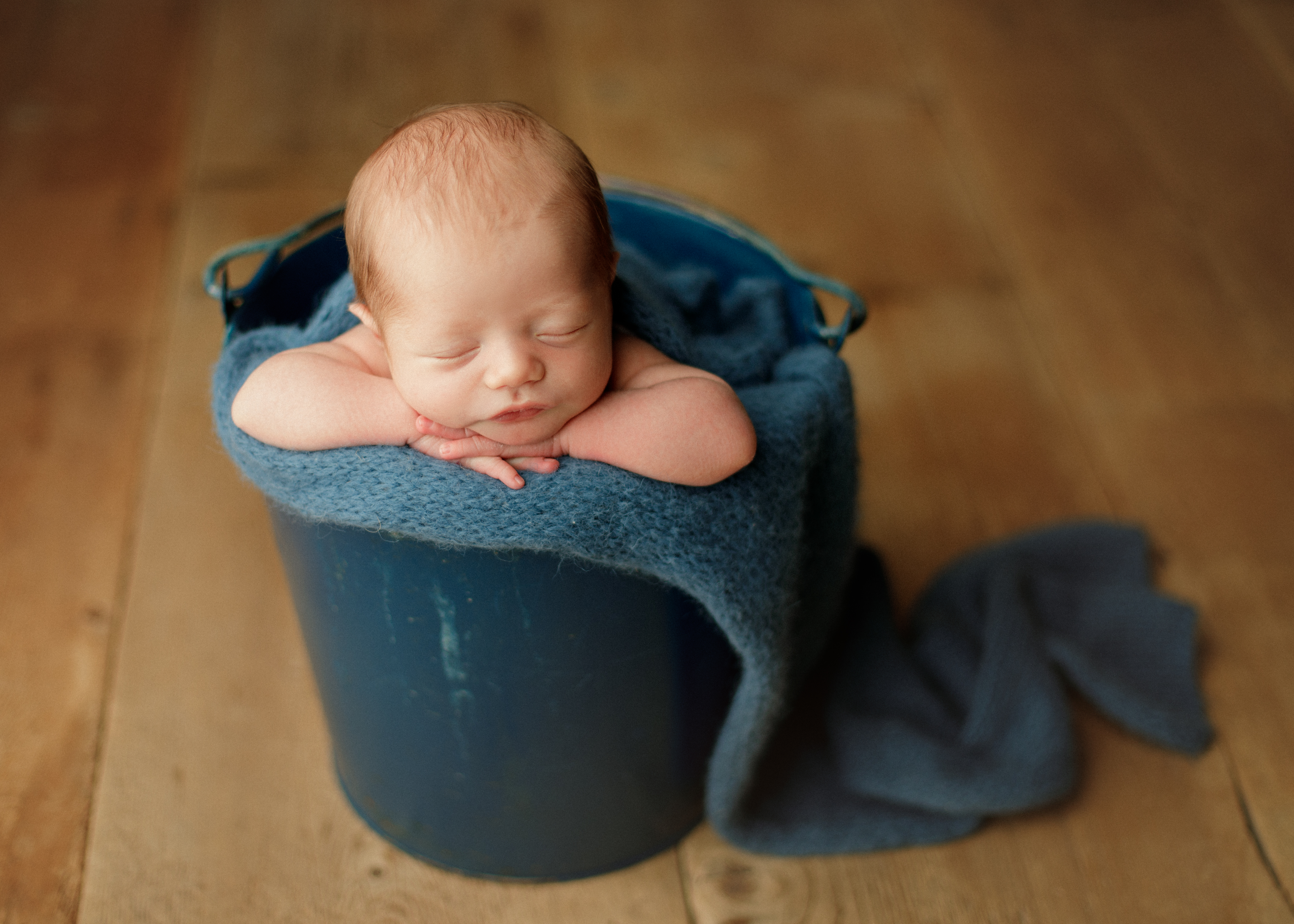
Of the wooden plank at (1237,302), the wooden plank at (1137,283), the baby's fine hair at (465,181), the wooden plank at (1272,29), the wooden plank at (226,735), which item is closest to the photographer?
the baby's fine hair at (465,181)

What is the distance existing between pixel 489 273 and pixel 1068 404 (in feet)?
2.99

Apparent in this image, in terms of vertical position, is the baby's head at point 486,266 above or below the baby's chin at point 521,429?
above

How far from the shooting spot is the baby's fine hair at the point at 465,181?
2.03 ft

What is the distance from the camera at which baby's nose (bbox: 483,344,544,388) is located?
634 millimetres

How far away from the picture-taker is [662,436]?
0.67m

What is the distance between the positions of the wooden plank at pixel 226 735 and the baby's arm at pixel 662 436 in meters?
0.41

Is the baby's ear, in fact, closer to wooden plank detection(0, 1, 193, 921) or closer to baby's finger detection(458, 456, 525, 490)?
baby's finger detection(458, 456, 525, 490)

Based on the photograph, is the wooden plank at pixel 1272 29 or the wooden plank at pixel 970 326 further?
the wooden plank at pixel 1272 29

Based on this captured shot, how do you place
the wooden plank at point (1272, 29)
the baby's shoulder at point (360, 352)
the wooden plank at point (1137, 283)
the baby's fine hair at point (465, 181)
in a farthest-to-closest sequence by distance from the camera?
the wooden plank at point (1272, 29), the wooden plank at point (1137, 283), the baby's shoulder at point (360, 352), the baby's fine hair at point (465, 181)

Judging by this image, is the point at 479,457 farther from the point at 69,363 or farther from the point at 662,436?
→ the point at 69,363

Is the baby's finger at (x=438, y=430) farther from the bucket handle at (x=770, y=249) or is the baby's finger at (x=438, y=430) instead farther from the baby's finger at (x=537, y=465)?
the bucket handle at (x=770, y=249)

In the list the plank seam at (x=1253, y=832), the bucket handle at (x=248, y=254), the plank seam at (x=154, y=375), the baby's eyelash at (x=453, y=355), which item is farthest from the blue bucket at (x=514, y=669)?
the plank seam at (x=1253, y=832)

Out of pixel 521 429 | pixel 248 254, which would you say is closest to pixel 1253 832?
pixel 521 429

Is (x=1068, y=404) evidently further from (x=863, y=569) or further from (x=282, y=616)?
(x=282, y=616)
